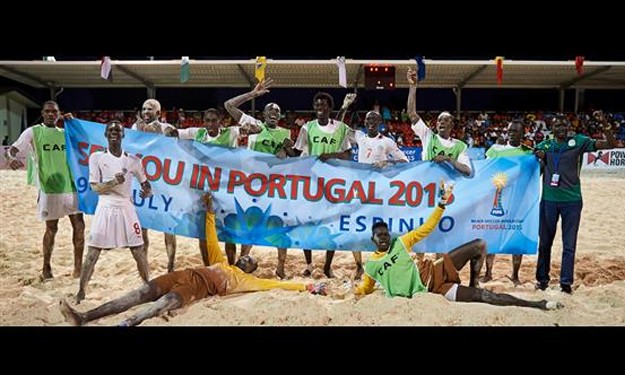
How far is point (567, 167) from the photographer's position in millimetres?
4918

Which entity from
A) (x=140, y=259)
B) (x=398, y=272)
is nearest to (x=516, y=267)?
(x=398, y=272)

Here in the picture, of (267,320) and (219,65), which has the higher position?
(219,65)

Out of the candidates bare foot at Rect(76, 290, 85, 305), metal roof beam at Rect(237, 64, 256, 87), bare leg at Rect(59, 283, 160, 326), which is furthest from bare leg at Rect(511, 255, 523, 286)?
metal roof beam at Rect(237, 64, 256, 87)

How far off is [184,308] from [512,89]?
19438 mm

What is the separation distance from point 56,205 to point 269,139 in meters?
2.24

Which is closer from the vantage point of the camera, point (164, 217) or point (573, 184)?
point (573, 184)

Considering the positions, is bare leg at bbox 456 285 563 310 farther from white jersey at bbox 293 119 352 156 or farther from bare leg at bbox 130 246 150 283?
bare leg at bbox 130 246 150 283

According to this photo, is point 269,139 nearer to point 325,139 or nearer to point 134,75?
point 325,139

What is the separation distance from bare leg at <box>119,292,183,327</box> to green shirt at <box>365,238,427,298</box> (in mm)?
1601

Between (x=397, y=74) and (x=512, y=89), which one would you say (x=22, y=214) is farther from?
(x=512, y=89)

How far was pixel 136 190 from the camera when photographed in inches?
208

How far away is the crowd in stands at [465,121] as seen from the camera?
18.4 meters

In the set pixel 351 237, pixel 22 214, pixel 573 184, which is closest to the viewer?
pixel 573 184

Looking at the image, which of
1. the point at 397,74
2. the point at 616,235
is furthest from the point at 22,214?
the point at 397,74
